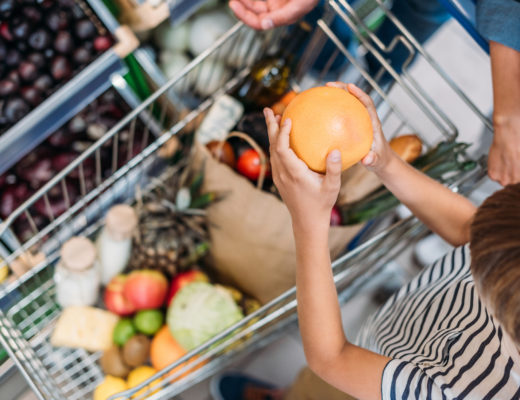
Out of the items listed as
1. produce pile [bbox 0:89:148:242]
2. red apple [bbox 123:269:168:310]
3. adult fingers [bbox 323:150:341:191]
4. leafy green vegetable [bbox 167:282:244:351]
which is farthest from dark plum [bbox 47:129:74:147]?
adult fingers [bbox 323:150:341:191]

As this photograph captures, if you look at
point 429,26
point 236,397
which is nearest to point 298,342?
point 236,397

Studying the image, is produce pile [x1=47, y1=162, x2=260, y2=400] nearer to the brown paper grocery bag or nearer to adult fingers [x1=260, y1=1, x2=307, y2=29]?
the brown paper grocery bag

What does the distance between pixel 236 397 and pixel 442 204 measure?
92 centimetres

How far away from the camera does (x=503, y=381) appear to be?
2.04 feet

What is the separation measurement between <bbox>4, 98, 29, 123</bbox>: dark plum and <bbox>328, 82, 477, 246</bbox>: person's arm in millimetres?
829

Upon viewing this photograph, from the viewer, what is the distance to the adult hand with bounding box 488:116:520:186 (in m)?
0.87

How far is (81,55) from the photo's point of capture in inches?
46.6

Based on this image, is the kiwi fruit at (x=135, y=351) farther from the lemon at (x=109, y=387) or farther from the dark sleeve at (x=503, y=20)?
the dark sleeve at (x=503, y=20)

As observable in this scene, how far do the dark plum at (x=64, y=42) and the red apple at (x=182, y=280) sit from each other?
0.65 m

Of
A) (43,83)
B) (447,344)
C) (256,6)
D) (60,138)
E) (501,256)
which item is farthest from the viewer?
(60,138)

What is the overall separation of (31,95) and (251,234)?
66cm

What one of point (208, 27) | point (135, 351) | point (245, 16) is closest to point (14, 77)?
point (208, 27)

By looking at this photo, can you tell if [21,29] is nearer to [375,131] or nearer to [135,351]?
[135,351]

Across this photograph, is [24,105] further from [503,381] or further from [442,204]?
[503,381]
